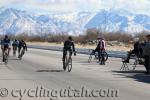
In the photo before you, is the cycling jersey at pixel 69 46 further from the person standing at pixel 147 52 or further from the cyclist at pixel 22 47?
the cyclist at pixel 22 47

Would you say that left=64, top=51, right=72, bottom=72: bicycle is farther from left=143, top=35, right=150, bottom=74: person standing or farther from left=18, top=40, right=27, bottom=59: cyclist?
left=18, top=40, right=27, bottom=59: cyclist

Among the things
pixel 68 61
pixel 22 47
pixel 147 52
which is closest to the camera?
pixel 147 52

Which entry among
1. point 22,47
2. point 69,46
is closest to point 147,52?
point 69,46

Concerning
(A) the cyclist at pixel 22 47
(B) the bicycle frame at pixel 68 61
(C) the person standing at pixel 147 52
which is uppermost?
(C) the person standing at pixel 147 52

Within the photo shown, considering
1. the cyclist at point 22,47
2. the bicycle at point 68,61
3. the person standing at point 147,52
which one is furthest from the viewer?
the cyclist at point 22,47

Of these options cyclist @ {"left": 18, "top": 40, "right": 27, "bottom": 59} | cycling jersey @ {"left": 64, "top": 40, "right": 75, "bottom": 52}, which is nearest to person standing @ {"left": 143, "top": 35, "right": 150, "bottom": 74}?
cycling jersey @ {"left": 64, "top": 40, "right": 75, "bottom": 52}

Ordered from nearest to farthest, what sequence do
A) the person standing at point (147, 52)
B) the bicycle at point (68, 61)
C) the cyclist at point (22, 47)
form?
the person standing at point (147, 52)
the bicycle at point (68, 61)
the cyclist at point (22, 47)

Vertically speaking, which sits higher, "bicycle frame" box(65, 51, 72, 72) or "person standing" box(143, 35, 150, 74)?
"person standing" box(143, 35, 150, 74)

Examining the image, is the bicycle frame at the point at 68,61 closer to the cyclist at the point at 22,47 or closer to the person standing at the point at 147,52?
the person standing at the point at 147,52

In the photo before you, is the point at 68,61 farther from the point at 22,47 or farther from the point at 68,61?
the point at 22,47

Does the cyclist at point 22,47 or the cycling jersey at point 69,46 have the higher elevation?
the cycling jersey at point 69,46

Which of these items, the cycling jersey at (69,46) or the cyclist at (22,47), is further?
the cyclist at (22,47)

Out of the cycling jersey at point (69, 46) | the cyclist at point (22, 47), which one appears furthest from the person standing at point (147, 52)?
the cyclist at point (22, 47)

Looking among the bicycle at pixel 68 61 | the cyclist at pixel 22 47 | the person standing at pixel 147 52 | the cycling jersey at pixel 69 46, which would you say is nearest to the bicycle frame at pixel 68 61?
the bicycle at pixel 68 61
